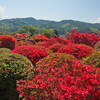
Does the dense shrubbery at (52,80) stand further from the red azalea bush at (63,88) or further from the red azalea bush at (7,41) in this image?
the red azalea bush at (7,41)

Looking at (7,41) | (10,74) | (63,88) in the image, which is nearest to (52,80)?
(63,88)

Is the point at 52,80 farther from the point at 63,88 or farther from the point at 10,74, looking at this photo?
the point at 10,74

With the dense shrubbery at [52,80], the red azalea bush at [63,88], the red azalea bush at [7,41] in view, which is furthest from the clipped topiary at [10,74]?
the red azalea bush at [7,41]

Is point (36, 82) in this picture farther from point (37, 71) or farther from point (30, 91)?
point (37, 71)

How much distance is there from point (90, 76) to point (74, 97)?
2.21 feet

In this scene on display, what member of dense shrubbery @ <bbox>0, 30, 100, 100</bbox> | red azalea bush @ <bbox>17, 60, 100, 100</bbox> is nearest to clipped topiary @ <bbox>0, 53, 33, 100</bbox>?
dense shrubbery @ <bbox>0, 30, 100, 100</bbox>

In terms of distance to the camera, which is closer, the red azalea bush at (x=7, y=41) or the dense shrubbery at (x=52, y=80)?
the dense shrubbery at (x=52, y=80)

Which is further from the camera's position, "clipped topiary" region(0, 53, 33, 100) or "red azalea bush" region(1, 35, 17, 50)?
"red azalea bush" region(1, 35, 17, 50)

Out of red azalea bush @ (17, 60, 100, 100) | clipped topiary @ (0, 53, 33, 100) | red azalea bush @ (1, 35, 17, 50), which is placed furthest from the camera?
red azalea bush @ (1, 35, 17, 50)

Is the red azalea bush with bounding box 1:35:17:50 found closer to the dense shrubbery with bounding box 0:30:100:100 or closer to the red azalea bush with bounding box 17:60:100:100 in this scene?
the dense shrubbery with bounding box 0:30:100:100

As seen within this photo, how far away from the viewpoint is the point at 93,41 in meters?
13.3

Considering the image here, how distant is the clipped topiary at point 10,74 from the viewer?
4137mm

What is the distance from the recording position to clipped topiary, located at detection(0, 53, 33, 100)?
13.6 ft

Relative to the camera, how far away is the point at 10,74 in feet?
13.6
